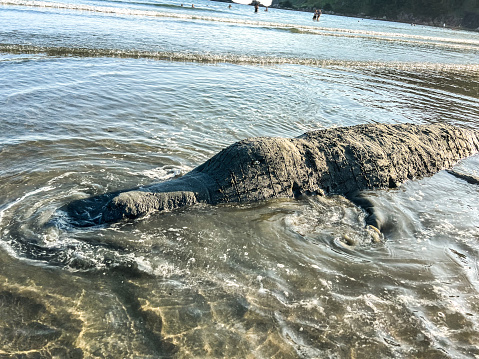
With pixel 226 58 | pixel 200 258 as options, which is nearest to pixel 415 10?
pixel 226 58

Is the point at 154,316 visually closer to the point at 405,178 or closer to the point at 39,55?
the point at 405,178

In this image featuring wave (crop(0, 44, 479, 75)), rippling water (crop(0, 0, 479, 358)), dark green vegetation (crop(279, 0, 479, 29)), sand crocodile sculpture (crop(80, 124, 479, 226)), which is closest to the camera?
rippling water (crop(0, 0, 479, 358))

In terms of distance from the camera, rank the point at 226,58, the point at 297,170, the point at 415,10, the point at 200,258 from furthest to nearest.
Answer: the point at 415,10 → the point at 226,58 → the point at 297,170 → the point at 200,258

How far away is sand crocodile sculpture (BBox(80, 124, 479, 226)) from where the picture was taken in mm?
4152

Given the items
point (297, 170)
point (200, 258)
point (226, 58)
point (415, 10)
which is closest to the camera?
point (200, 258)

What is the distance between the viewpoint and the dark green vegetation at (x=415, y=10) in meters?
103

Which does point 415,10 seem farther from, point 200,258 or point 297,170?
point 200,258

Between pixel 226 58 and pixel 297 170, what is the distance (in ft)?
40.7

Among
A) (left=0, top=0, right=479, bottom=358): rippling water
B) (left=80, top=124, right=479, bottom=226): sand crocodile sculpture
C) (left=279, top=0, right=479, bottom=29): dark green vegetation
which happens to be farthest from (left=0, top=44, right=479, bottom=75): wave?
(left=279, top=0, right=479, bottom=29): dark green vegetation

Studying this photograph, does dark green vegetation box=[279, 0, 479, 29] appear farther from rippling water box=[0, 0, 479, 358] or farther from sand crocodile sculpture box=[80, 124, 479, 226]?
rippling water box=[0, 0, 479, 358]

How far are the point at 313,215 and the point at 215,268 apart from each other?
66.8 inches

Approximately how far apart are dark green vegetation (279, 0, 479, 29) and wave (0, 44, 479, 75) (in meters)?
112

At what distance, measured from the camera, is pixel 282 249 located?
3.70 m

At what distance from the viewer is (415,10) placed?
377 ft
